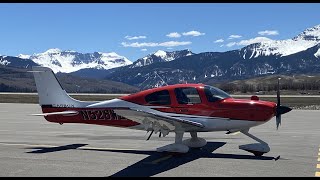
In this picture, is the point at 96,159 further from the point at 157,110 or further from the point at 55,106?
the point at 55,106

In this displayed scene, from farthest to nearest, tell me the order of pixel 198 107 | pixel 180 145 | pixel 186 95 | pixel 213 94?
pixel 186 95
pixel 213 94
pixel 198 107
pixel 180 145

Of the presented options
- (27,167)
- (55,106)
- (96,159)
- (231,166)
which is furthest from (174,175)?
(55,106)

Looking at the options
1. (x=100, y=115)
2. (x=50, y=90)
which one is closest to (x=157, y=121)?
(x=100, y=115)

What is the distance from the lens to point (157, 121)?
42.5 feet

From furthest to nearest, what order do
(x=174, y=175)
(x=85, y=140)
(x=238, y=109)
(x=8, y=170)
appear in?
(x=85, y=140), (x=238, y=109), (x=8, y=170), (x=174, y=175)

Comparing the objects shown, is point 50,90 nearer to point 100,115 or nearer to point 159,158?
point 100,115

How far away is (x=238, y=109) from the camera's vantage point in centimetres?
1366

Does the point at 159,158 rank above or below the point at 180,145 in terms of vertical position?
below

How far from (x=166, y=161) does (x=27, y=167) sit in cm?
403

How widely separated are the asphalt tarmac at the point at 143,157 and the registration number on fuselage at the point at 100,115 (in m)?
1.14

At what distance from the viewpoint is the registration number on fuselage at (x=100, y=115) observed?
1526 cm

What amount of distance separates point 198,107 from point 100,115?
12.1 ft

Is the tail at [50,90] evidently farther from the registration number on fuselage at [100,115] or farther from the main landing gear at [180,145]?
the main landing gear at [180,145]

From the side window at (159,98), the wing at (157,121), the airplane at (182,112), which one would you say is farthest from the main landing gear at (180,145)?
the side window at (159,98)
